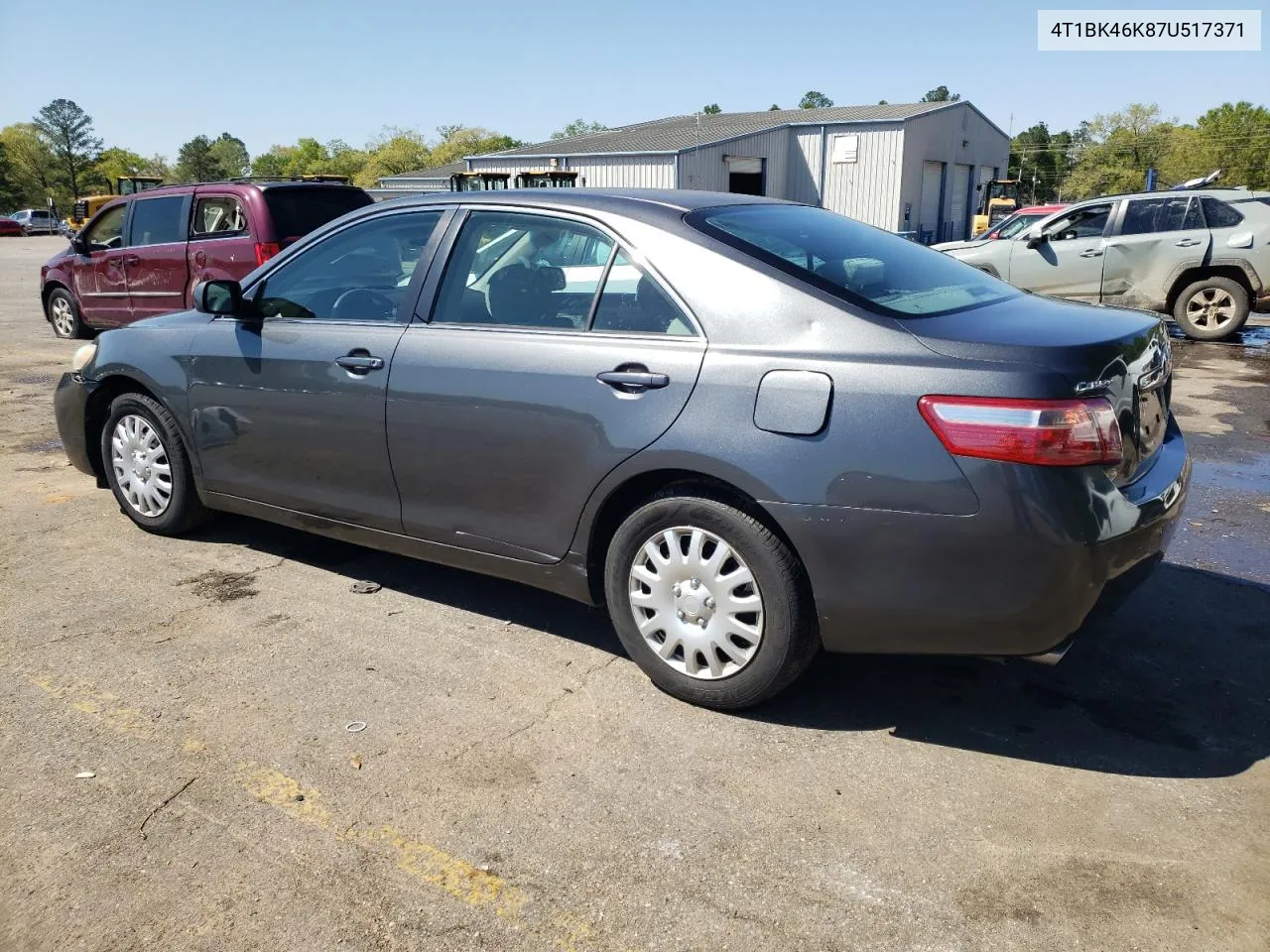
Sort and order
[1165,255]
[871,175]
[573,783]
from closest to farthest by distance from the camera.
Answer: [573,783] < [1165,255] < [871,175]

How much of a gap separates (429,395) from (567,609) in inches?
44.6

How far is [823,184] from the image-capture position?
42.5 m

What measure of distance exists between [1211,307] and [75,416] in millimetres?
12285

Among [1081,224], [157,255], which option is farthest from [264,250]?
[1081,224]

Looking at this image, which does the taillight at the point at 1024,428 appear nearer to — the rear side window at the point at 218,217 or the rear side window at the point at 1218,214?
the rear side window at the point at 218,217

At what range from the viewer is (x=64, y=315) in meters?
13.1

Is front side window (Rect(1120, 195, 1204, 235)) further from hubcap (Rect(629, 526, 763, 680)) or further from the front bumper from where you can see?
the front bumper

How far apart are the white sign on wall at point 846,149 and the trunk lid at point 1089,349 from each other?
132ft

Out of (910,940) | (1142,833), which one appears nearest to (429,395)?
(910,940)

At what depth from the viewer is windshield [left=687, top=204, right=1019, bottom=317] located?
10.8ft

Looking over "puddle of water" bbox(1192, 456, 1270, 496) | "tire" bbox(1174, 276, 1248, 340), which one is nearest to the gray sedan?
"puddle of water" bbox(1192, 456, 1270, 496)

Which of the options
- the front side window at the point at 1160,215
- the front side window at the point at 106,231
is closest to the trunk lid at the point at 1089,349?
the front side window at the point at 1160,215

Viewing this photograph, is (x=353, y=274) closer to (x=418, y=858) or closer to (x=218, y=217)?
(x=418, y=858)

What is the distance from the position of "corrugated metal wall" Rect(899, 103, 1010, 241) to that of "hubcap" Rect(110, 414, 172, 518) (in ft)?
129
